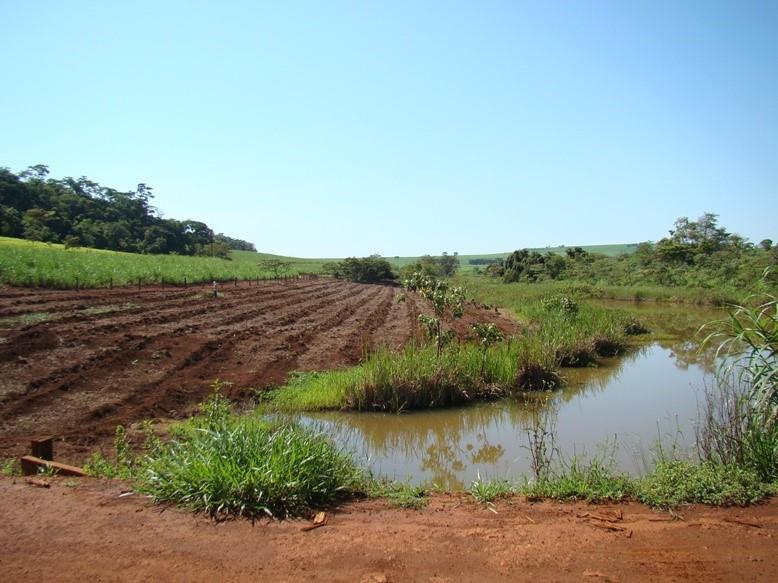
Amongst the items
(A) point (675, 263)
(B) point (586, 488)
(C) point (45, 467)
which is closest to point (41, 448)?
(C) point (45, 467)

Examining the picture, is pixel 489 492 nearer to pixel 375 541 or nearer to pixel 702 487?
pixel 375 541

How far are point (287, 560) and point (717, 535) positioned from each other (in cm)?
305

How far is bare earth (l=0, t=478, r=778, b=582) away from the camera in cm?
323

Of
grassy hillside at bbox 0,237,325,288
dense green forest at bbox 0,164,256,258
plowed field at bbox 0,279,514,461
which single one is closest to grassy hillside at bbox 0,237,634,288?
grassy hillside at bbox 0,237,325,288

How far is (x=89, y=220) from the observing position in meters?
58.1

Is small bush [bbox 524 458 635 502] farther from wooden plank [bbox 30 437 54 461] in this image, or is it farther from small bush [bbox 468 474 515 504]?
wooden plank [bbox 30 437 54 461]

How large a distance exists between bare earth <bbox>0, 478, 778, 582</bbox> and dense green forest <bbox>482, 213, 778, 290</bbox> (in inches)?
1219

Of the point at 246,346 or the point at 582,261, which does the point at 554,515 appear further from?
the point at 582,261

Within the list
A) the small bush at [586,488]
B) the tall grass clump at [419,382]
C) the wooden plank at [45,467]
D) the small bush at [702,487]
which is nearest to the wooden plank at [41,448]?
the wooden plank at [45,467]

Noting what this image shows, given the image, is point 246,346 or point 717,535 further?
point 246,346

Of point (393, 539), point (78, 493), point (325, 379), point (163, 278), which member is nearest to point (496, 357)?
point (325, 379)

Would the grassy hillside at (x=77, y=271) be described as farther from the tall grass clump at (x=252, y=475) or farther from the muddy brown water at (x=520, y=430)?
the tall grass clump at (x=252, y=475)

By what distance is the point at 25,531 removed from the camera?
362 cm

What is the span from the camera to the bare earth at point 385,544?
323 centimetres
